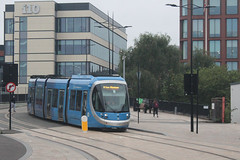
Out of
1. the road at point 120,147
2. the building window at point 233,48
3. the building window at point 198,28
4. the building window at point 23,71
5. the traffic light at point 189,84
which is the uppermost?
the building window at point 198,28

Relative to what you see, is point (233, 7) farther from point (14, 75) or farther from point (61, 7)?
point (14, 75)

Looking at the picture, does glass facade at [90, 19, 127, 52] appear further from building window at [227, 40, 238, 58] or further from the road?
the road

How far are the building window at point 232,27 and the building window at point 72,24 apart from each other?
23.8m

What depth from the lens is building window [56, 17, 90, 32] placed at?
83188 millimetres

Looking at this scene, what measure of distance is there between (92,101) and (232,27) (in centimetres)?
5785

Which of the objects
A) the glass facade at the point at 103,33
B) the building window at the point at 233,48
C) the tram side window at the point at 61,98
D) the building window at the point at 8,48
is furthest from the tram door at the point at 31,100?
the building window at the point at 8,48

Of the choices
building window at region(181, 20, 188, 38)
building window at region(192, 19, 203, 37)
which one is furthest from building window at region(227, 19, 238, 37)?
building window at region(181, 20, 188, 38)

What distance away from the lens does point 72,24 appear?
3292 inches

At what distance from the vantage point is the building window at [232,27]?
78.4 meters

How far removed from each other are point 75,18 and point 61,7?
10.7ft

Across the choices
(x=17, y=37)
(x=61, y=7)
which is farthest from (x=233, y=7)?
(x=17, y=37)

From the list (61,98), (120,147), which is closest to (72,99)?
(61,98)

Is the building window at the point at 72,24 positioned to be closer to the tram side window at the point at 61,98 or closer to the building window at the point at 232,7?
the building window at the point at 232,7

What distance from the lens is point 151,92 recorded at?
206 ft
